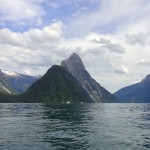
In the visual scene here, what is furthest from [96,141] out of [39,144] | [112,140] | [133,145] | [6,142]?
[6,142]

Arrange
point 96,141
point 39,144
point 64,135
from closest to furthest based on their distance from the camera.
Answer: point 39,144, point 96,141, point 64,135

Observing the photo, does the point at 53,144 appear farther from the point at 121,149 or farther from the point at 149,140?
the point at 149,140

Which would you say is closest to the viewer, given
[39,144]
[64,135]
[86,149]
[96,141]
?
[86,149]

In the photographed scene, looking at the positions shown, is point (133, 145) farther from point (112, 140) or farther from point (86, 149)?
point (86, 149)

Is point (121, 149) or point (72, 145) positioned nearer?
point (121, 149)

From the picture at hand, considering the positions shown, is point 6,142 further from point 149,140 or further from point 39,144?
point 149,140

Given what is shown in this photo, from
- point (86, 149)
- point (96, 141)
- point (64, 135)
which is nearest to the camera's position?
point (86, 149)

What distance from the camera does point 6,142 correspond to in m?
49.4

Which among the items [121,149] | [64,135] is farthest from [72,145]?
[64,135]

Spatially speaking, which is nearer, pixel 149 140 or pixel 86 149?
pixel 86 149

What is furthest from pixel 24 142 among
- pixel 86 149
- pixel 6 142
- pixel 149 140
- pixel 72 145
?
pixel 149 140

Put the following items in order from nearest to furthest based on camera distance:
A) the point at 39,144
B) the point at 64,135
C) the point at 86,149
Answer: the point at 86,149
the point at 39,144
the point at 64,135

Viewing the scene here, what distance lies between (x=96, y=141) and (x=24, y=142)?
41.3 ft

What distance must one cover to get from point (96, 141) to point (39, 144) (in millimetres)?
10407
